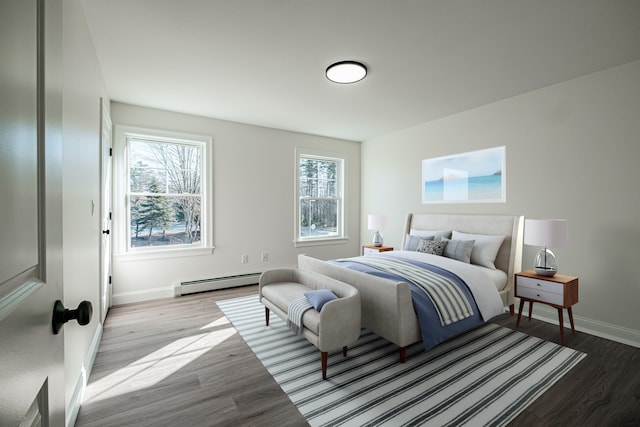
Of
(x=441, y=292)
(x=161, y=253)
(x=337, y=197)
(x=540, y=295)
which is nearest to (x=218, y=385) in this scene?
(x=441, y=292)

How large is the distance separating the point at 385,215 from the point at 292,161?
191 centimetres

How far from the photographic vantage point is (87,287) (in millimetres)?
2279

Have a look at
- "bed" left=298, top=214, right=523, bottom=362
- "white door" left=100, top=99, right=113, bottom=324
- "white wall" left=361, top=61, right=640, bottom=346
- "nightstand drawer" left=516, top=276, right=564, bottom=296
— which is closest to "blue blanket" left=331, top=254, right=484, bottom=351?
"bed" left=298, top=214, right=523, bottom=362

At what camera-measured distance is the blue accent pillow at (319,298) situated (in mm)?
2302

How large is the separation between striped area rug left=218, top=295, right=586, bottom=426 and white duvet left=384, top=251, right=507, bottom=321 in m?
0.29

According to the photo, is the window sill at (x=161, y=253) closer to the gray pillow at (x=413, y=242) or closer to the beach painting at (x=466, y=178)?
the gray pillow at (x=413, y=242)

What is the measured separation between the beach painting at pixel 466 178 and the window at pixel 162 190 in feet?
11.1

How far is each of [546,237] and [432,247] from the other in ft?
3.91

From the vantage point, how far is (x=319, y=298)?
2.36m

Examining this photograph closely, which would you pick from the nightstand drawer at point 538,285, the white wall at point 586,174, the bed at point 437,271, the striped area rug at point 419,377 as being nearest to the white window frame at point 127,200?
the bed at point 437,271

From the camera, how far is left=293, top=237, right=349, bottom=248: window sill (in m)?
5.24

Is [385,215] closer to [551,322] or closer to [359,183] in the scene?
[359,183]

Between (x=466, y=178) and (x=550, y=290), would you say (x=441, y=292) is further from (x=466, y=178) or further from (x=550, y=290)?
(x=466, y=178)

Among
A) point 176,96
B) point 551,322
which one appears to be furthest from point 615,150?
point 176,96
